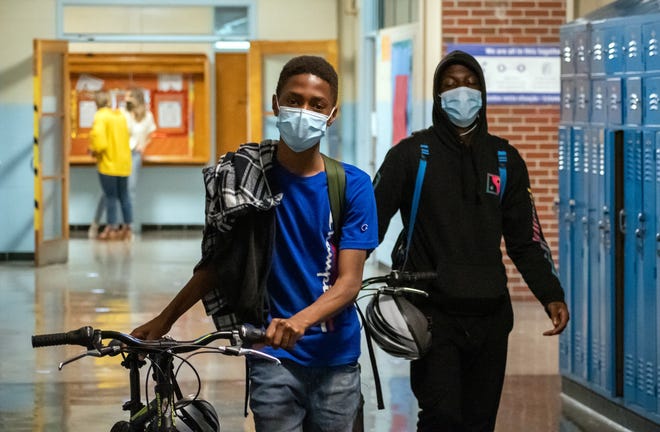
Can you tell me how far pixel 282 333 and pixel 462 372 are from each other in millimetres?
1646

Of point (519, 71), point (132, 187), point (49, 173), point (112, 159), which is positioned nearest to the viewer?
point (519, 71)

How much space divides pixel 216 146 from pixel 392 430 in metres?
14.2

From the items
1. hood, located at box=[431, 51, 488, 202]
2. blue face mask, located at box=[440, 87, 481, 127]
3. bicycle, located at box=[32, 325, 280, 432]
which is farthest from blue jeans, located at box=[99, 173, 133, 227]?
bicycle, located at box=[32, 325, 280, 432]

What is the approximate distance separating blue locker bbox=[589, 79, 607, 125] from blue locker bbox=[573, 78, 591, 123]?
0.17 ft

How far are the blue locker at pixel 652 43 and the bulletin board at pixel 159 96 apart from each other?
14105mm

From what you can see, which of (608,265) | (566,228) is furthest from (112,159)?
(608,265)

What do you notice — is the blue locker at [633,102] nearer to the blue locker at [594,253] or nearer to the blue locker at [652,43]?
the blue locker at [652,43]

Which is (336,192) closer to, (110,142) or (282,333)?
(282,333)

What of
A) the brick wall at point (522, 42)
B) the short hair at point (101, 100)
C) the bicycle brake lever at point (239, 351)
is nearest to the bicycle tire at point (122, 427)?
the bicycle brake lever at point (239, 351)

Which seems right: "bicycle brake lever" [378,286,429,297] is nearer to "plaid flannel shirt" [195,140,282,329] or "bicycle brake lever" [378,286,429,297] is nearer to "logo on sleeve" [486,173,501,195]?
"logo on sleeve" [486,173,501,195]

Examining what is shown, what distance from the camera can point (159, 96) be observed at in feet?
69.9

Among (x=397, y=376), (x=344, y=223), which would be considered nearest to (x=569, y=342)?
(x=397, y=376)

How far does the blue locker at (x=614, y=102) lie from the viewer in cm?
742

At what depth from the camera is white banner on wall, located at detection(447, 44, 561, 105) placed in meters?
12.9
